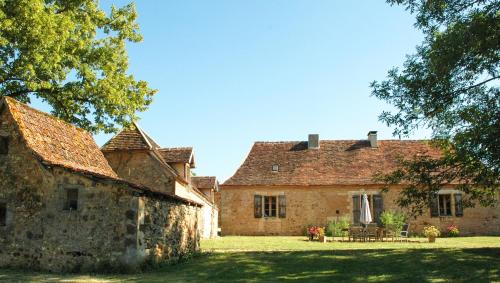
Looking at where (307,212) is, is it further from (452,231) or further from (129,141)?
(129,141)

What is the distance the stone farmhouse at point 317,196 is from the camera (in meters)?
26.2

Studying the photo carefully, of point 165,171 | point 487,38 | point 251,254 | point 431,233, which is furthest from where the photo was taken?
point 165,171

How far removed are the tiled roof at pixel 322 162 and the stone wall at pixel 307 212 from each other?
520mm

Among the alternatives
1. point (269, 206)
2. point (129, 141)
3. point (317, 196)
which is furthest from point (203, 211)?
point (317, 196)

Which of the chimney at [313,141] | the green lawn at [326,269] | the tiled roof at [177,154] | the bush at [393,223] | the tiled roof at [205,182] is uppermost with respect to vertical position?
the chimney at [313,141]

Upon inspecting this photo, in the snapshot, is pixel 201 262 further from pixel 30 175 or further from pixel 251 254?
pixel 30 175

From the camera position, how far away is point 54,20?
15547 millimetres

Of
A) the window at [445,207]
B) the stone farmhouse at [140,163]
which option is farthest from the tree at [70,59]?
the window at [445,207]

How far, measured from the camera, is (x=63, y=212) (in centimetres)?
1090

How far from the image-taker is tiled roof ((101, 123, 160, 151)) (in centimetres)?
2138

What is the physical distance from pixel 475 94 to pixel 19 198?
39.3ft

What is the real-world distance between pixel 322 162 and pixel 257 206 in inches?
200

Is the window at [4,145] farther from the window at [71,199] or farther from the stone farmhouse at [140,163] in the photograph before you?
the stone farmhouse at [140,163]

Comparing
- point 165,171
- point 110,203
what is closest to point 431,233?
point 165,171
